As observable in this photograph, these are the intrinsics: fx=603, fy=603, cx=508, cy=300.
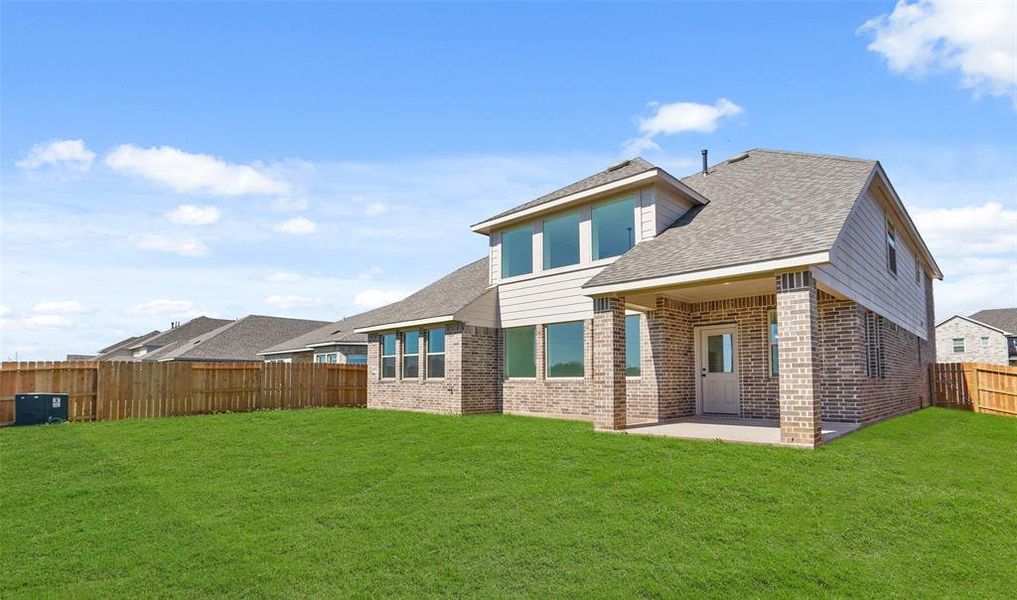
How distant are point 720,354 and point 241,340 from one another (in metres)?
33.9

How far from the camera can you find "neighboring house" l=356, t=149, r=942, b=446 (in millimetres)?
10828

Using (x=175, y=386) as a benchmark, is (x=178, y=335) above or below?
above

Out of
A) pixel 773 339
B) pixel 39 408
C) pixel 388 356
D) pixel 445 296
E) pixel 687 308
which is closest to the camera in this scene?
pixel 773 339

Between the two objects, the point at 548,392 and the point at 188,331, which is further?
the point at 188,331

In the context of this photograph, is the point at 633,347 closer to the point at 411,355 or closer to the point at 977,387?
the point at 411,355

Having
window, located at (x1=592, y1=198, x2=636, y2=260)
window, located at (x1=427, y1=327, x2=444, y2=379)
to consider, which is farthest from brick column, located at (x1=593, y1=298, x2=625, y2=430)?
window, located at (x1=427, y1=327, x2=444, y2=379)

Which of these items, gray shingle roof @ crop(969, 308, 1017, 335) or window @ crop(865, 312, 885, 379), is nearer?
window @ crop(865, 312, 885, 379)

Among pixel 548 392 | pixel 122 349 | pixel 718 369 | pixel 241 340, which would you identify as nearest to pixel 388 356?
pixel 548 392

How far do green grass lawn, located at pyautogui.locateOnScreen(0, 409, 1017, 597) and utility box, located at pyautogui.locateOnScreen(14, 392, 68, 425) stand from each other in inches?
213

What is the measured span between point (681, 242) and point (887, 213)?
742cm

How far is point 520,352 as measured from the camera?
56.5 ft

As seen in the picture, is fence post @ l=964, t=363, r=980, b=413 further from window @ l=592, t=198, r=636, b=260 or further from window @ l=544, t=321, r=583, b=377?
window @ l=544, t=321, r=583, b=377

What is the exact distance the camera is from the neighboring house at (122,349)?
55.1 metres

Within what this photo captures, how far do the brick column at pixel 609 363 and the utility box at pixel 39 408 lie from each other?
1407cm
